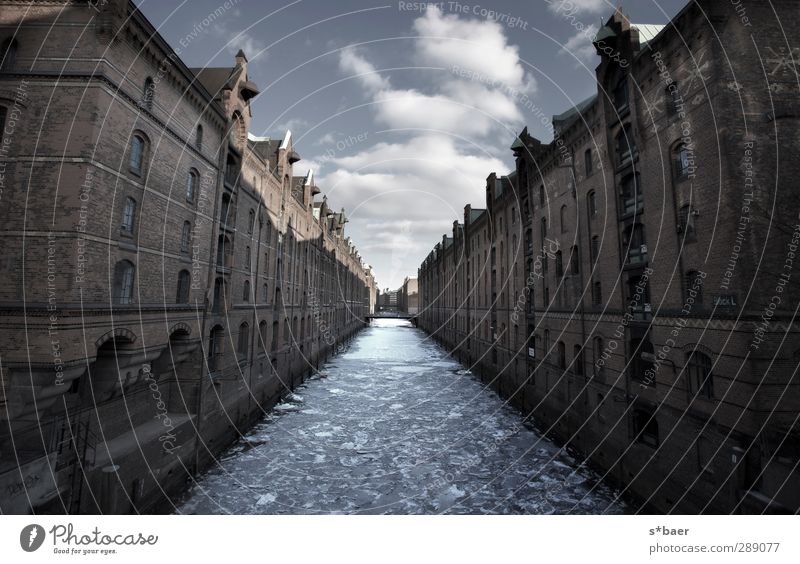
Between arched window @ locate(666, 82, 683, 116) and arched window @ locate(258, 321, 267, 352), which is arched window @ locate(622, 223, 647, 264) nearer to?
arched window @ locate(666, 82, 683, 116)

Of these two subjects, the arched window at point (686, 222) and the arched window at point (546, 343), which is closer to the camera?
the arched window at point (686, 222)

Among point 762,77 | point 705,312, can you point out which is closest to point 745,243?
point 705,312

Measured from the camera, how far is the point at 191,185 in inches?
619

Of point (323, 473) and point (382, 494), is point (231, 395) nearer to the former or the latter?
point (323, 473)

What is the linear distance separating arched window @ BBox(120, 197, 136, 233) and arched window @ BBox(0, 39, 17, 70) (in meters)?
4.38

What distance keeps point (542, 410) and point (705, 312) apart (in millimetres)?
12754

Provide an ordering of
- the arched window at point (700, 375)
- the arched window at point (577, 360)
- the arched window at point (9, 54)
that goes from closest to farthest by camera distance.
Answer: the arched window at point (9, 54) → the arched window at point (700, 375) → the arched window at point (577, 360)

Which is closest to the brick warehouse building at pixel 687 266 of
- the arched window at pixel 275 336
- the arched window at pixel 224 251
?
the arched window at pixel 224 251

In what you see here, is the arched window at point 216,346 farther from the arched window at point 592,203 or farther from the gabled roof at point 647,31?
the gabled roof at point 647,31

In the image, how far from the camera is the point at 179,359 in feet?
A: 50.0

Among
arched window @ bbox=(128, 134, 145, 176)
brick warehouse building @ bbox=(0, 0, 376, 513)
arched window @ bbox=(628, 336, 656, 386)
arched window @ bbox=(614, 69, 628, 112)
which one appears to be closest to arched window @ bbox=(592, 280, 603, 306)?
arched window @ bbox=(628, 336, 656, 386)

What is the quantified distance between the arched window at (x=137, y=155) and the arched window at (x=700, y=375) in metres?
18.7

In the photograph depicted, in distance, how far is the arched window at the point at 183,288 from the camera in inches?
591

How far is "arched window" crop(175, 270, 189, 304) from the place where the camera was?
15.0 m
